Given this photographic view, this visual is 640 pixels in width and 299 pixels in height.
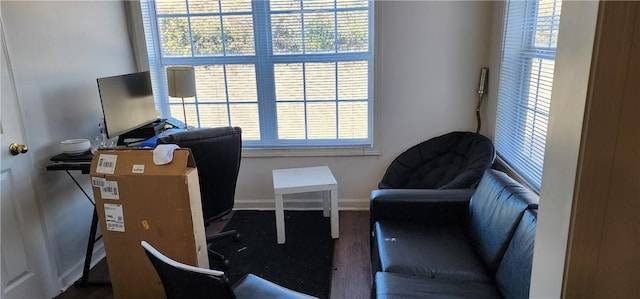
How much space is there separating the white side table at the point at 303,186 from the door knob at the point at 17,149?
147 cm

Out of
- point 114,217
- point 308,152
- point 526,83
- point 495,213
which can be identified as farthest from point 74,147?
point 526,83

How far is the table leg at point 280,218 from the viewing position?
280cm

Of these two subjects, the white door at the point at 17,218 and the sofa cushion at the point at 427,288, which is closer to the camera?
the sofa cushion at the point at 427,288

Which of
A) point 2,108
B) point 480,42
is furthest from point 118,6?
point 480,42

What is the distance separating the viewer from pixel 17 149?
84.4 inches

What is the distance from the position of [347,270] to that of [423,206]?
26.5 inches

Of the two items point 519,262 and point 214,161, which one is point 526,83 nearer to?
point 519,262

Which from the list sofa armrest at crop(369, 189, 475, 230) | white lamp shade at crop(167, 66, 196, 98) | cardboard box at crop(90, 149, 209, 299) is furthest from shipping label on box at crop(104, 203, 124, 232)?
sofa armrest at crop(369, 189, 475, 230)

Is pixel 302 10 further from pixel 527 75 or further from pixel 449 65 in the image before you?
pixel 527 75

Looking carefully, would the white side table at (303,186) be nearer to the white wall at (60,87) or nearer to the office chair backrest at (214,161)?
the office chair backrest at (214,161)

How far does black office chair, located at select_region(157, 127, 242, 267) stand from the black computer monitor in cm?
56

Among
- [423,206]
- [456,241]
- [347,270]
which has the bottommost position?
[347,270]

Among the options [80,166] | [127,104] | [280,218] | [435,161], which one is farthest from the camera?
[435,161]

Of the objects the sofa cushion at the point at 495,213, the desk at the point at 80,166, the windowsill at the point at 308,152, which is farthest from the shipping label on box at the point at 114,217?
the sofa cushion at the point at 495,213
